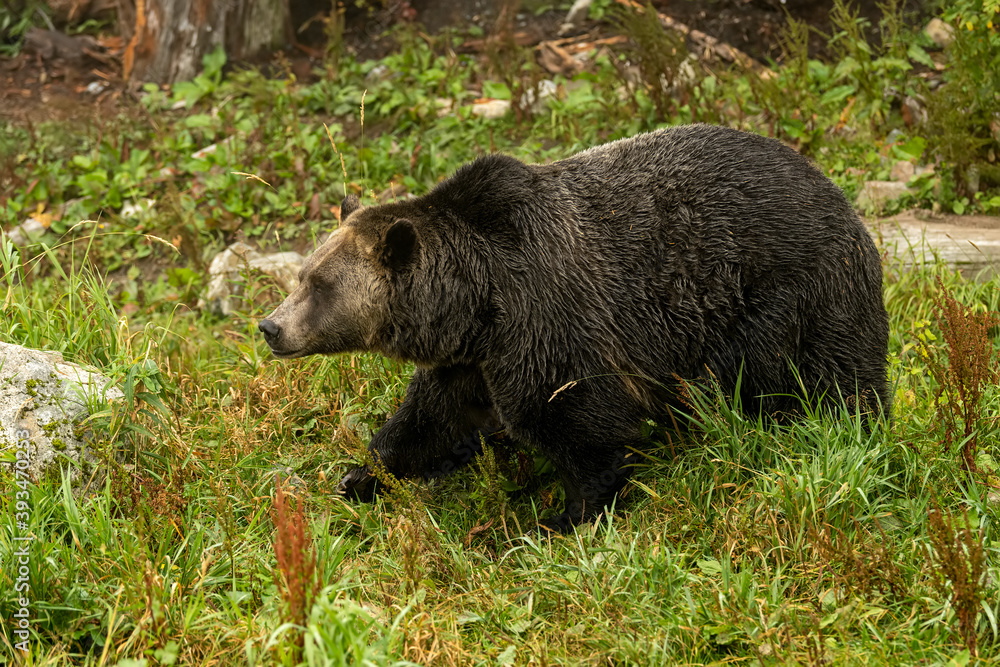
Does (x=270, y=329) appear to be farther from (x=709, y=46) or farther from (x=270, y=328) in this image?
(x=709, y=46)

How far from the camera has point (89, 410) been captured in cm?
412

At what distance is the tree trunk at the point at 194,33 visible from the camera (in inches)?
374

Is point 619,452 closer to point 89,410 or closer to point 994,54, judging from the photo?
point 89,410

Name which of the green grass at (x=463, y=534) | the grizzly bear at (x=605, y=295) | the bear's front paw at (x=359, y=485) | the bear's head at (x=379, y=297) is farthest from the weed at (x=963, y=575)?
the bear's front paw at (x=359, y=485)

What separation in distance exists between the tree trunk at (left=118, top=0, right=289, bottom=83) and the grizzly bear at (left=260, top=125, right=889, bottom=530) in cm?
638

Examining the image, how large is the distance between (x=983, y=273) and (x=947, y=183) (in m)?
0.96

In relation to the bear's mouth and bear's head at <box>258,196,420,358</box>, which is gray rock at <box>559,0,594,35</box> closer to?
bear's head at <box>258,196,420,358</box>

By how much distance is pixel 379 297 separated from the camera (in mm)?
4195

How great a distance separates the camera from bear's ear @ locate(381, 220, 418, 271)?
3986 mm

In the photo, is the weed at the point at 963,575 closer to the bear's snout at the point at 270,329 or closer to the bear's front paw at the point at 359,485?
the bear's front paw at the point at 359,485

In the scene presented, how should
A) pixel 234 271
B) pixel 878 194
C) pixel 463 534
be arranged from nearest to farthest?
pixel 463 534
pixel 878 194
pixel 234 271

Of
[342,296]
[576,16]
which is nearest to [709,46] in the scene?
[576,16]

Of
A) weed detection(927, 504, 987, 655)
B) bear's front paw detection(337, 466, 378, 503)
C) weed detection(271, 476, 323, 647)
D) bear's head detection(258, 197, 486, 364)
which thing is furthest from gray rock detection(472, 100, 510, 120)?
weed detection(927, 504, 987, 655)

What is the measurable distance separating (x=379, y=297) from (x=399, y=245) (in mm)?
289
